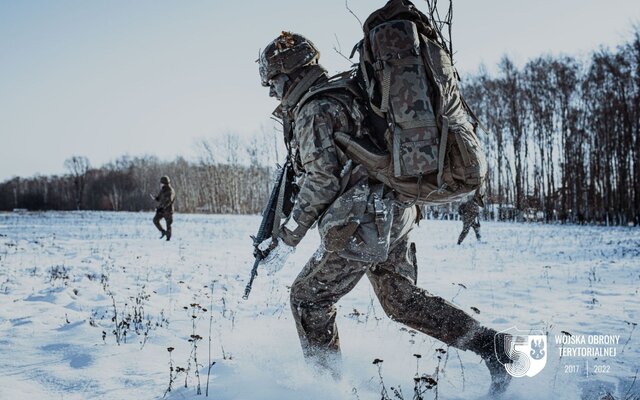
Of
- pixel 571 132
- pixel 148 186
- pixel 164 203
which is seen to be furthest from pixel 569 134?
pixel 148 186

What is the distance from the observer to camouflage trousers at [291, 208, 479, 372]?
8.18 ft

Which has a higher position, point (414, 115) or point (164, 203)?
point (414, 115)

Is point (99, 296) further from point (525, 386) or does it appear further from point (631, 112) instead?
point (631, 112)

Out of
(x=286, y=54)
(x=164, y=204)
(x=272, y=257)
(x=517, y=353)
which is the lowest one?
(x=517, y=353)

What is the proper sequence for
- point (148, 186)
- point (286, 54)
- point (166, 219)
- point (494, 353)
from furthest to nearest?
point (148, 186), point (166, 219), point (286, 54), point (494, 353)

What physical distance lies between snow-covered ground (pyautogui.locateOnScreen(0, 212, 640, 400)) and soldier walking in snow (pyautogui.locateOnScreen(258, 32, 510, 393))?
39cm

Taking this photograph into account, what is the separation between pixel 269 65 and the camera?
8.94 feet

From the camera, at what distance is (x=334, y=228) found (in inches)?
92.2

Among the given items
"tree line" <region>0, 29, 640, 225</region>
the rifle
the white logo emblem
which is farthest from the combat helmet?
"tree line" <region>0, 29, 640, 225</region>

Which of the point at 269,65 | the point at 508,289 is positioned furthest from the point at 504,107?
the point at 269,65

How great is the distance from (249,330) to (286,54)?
2.61 meters

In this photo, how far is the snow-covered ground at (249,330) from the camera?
2682 mm

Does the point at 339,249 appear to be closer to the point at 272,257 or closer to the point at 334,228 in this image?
the point at 334,228

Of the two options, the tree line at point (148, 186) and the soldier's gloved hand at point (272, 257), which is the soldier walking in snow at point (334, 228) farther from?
the tree line at point (148, 186)
